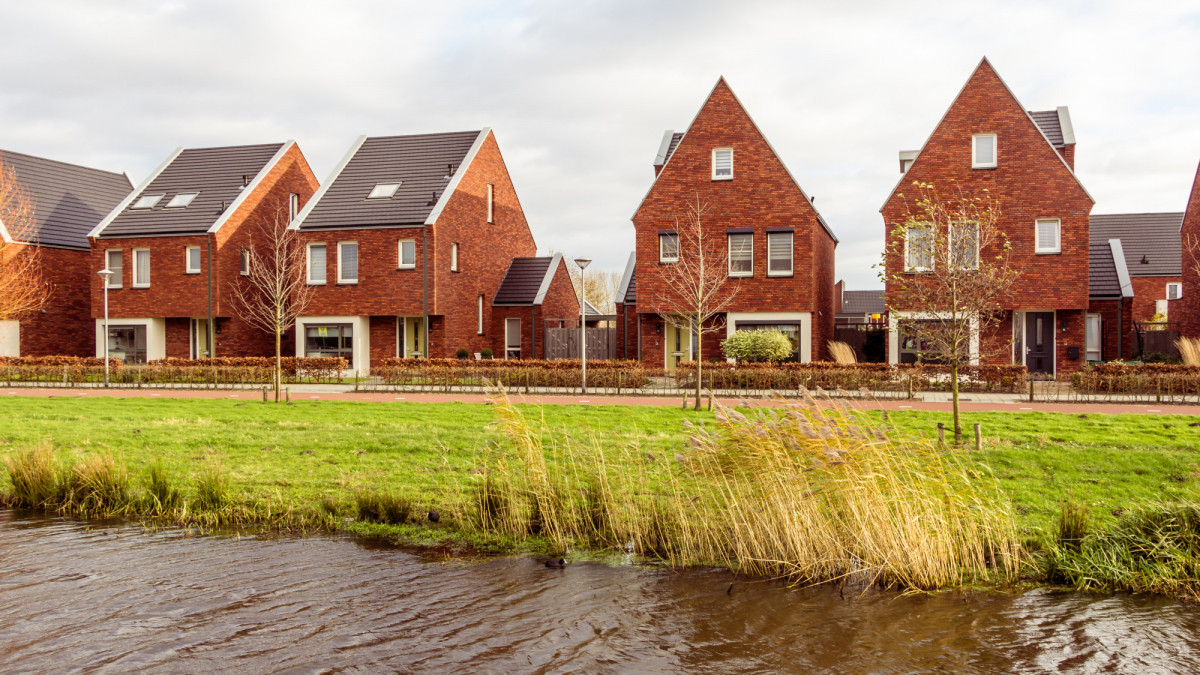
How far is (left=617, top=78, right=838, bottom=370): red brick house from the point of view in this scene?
2681 centimetres

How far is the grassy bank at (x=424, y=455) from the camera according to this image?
26.7 feet

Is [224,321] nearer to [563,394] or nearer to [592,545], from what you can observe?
[563,394]

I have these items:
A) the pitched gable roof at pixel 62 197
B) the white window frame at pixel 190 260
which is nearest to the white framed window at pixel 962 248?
the white window frame at pixel 190 260

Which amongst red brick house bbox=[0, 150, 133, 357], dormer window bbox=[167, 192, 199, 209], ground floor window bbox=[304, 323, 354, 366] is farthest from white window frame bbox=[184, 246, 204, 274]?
ground floor window bbox=[304, 323, 354, 366]

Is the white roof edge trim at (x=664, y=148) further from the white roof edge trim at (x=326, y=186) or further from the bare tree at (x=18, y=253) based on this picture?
the bare tree at (x=18, y=253)

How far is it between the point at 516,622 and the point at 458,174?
87.2 feet

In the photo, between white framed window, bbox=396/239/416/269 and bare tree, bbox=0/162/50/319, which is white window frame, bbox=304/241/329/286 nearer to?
white framed window, bbox=396/239/416/269

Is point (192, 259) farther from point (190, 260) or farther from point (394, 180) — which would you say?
point (394, 180)

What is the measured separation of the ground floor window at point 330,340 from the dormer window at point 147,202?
28.3 feet

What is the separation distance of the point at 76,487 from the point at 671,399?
12763 mm

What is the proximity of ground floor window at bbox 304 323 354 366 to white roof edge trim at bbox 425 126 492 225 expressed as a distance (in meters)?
5.08

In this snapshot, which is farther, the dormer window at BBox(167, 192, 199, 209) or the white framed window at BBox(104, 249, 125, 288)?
the dormer window at BBox(167, 192, 199, 209)

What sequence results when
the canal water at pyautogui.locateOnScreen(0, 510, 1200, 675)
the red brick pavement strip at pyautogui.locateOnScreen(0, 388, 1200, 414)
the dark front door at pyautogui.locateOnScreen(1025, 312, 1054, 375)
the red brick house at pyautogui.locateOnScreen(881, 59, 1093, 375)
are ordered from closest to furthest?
the canal water at pyautogui.locateOnScreen(0, 510, 1200, 675)
the red brick pavement strip at pyautogui.locateOnScreen(0, 388, 1200, 414)
the red brick house at pyautogui.locateOnScreen(881, 59, 1093, 375)
the dark front door at pyautogui.locateOnScreen(1025, 312, 1054, 375)

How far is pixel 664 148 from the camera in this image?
109 feet
